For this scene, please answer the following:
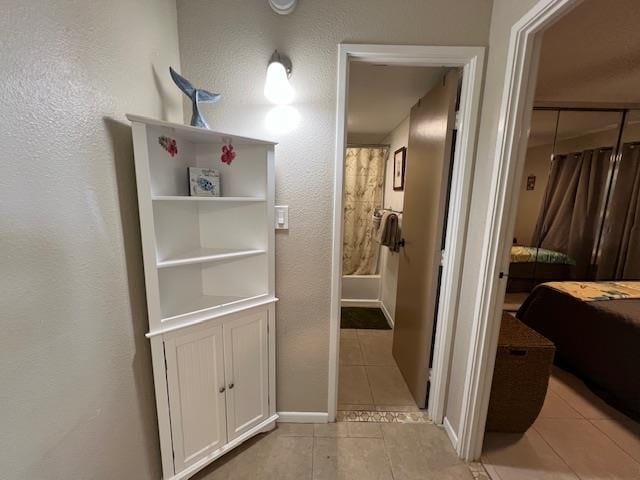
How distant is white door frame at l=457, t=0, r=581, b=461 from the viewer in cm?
110

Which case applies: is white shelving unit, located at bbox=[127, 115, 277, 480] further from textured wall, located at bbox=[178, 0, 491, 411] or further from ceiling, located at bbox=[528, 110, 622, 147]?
ceiling, located at bbox=[528, 110, 622, 147]

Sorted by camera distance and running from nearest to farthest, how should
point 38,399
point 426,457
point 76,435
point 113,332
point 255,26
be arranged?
point 38,399 → point 76,435 → point 113,332 → point 255,26 → point 426,457

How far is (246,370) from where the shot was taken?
1435mm

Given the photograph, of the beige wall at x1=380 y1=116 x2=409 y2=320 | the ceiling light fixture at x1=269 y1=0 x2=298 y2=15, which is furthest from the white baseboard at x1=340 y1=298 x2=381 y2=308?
the ceiling light fixture at x1=269 y1=0 x2=298 y2=15

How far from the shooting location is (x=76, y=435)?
0.85m

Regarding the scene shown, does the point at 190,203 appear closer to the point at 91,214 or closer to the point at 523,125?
the point at 91,214

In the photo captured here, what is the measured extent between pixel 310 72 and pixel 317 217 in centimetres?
72

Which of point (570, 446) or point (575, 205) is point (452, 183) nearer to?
point (570, 446)

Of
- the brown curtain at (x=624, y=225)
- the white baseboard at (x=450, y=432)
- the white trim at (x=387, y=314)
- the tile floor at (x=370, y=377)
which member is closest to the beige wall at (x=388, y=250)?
the white trim at (x=387, y=314)

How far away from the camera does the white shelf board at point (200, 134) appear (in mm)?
981

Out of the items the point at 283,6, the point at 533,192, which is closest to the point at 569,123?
the point at 533,192

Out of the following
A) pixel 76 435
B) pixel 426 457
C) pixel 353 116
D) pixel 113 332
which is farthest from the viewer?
pixel 353 116

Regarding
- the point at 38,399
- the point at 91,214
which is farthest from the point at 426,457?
the point at 91,214

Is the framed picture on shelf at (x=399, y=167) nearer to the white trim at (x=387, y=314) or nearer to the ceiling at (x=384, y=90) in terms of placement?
the ceiling at (x=384, y=90)
